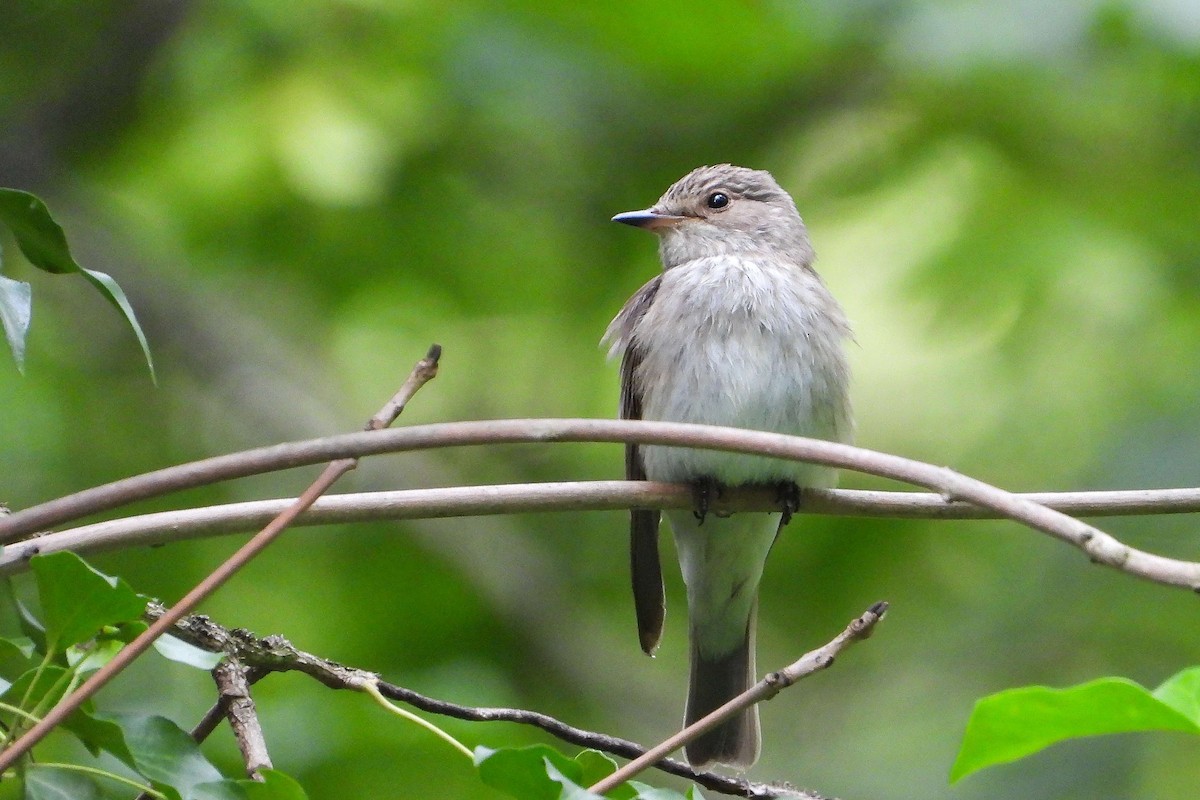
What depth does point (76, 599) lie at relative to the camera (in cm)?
206

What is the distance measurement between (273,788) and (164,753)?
0.20 meters

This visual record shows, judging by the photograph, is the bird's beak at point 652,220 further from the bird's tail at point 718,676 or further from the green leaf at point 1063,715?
the green leaf at point 1063,715

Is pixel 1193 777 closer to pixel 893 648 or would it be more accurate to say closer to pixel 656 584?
pixel 893 648

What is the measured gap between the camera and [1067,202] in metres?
6.54

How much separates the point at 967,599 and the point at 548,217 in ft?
9.36

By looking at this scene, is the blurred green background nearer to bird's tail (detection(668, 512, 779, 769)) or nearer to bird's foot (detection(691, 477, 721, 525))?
bird's tail (detection(668, 512, 779, 769))

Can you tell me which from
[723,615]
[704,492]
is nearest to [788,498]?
[704,492]

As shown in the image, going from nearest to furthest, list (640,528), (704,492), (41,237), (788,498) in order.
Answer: (41,237), (704,492), (788,498), (640,528)

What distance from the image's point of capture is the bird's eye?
5637mm

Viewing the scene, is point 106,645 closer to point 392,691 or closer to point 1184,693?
point 392,691

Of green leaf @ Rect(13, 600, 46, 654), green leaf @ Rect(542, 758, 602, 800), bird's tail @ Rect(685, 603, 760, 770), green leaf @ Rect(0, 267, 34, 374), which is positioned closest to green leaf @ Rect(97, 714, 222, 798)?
green leaf @ Rect(13, 600, 46, 654)

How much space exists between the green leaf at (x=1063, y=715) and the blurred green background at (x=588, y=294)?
14.6 ft

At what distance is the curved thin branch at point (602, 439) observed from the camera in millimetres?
1851

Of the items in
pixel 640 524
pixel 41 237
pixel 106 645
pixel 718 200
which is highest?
pixel 718 200
